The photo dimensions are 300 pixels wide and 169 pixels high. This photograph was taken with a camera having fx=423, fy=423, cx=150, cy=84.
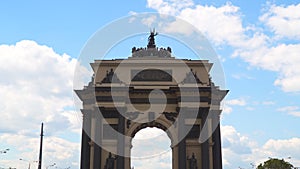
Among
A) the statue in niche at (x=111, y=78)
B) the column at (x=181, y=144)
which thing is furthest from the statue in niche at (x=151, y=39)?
the column at (x=181, y=144)

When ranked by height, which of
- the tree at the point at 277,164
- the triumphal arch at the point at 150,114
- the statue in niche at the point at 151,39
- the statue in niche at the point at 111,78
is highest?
the statue in niche at the point at 151,39

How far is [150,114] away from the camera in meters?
30.9

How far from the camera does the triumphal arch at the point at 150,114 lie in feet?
98.0

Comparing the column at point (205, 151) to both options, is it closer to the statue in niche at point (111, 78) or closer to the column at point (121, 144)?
the column at point (121, 144)

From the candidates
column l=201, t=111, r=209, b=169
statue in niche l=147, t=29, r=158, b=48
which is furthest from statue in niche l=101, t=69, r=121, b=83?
column l=201, t=111, r=209, b=169

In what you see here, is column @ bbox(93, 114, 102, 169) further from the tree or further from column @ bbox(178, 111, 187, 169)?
the tree

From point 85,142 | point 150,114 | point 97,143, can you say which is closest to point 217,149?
point 150,114

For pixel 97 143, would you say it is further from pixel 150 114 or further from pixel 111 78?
pixel 111 78

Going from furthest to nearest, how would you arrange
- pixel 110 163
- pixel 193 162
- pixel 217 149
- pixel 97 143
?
1. pixel 217 149
2. pixel 97 143
3. pixel 193 162
4. pixel 110 163

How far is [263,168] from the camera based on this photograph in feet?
154

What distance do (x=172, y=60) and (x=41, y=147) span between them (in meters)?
12.4

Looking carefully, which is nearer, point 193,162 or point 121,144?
point 193,162

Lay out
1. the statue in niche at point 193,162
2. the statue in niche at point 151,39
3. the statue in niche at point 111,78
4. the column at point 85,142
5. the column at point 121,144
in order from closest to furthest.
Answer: the column at point 121,144, the statue in niche at point 193,162, the column at point 85,142, the statue in niche at point 111,78, the statue in niche at point 151,39

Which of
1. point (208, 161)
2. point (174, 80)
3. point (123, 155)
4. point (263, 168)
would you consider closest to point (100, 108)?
point (123, 155)
